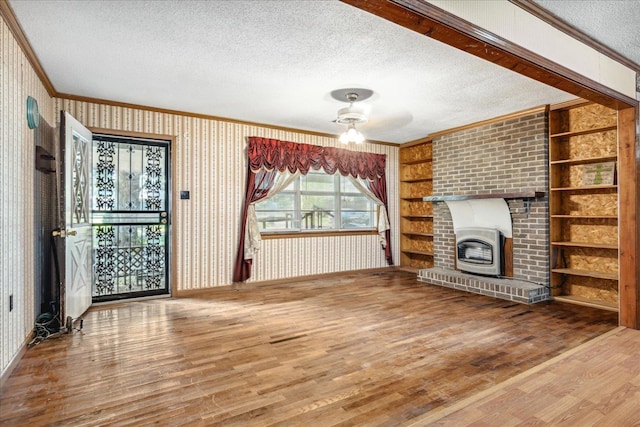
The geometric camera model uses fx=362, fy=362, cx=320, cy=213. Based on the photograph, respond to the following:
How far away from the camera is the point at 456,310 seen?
13.6 feet

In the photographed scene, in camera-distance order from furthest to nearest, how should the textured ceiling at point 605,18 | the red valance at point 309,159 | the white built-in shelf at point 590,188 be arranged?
the red valance at point 309,159, the white built-in shelf at point 590,188, the textured ceiling at point 605,18

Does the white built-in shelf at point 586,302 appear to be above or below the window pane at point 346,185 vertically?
below

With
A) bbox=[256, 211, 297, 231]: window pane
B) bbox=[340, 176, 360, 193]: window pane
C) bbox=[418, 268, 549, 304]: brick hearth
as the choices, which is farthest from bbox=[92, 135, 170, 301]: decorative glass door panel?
bbox=[418, 268, 549, 304]: brick hearth

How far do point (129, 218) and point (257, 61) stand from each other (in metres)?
2.84

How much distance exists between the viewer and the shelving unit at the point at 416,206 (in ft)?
22.3

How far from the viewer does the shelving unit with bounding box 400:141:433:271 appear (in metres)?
6.81

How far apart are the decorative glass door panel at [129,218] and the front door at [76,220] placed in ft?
1.52

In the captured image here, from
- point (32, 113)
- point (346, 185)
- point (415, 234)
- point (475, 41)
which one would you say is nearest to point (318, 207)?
point (346, 185)

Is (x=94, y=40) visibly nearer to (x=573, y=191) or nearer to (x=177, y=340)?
(x=177, y=340)

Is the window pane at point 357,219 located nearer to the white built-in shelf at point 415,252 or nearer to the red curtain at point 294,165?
the red curtain at point 294,165

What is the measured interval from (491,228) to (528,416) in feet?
11.9

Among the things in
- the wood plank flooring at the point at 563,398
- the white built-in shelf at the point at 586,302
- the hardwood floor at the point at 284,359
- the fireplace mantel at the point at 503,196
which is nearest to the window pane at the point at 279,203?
the hardwood floor at the point at 284,359

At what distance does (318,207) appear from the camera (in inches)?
249

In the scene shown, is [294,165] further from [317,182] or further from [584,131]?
[584,131]
